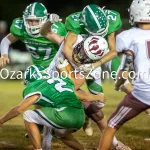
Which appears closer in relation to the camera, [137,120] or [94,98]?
[94,98]

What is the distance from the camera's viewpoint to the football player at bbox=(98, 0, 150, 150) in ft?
17.3

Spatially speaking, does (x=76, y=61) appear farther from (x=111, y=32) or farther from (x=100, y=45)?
(x=111, y=32)

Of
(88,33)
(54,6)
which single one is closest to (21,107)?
(88,33)

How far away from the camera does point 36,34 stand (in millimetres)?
7227

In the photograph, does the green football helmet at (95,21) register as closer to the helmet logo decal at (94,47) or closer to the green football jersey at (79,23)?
the green football jersey at (79,23)

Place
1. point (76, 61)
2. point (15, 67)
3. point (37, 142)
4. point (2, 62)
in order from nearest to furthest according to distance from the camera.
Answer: point (37, 142) → point (76, 61) → point (2, 62) → point (15, 67)

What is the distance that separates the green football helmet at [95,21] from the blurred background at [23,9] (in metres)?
9.10

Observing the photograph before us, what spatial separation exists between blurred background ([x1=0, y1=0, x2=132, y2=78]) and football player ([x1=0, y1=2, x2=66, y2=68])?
26.5ft

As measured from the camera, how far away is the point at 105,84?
1424 centimetres

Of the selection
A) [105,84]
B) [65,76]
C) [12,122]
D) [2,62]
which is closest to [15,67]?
[105,84]

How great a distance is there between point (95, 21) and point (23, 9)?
415 inches

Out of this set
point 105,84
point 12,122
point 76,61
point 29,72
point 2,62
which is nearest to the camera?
point 76,61

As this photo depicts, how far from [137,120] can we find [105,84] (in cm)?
586

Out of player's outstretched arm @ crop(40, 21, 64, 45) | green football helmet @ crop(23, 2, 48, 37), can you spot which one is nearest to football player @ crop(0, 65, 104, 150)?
player's outstretched arm @ crop(40, 21, 64, 45)
